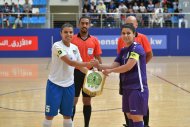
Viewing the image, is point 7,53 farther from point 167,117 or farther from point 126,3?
point 167,117

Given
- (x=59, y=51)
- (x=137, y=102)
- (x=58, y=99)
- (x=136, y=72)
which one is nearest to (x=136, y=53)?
(x=136, y=72)

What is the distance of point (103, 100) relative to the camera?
362 inches

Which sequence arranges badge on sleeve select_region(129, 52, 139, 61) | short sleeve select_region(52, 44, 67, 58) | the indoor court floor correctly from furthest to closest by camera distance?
the indoor court floor → short sleeve select_region(52, 44, 67, 58) → badge on sleeve select_region(129, 52, 139, 61)

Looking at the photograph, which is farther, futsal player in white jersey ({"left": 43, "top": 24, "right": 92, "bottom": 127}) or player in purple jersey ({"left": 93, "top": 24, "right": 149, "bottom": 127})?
futsal player in white jersey ({"left": 43, "top": 24, "right": 92, "bottom": 127})

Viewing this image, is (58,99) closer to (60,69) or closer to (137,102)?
(60,69)

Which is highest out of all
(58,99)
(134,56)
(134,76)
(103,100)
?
(134,56)

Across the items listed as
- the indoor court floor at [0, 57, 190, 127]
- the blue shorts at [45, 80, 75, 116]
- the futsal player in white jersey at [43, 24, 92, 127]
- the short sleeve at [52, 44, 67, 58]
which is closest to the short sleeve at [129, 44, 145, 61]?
the futsal player in white jersey at [43, 24, 92, 127]

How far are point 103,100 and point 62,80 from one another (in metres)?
3.91

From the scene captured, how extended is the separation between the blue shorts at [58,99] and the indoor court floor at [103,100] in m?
1.42

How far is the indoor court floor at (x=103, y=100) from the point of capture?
7.16 m

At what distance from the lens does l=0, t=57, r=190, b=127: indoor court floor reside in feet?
23.5

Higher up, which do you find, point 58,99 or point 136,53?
point 136,53

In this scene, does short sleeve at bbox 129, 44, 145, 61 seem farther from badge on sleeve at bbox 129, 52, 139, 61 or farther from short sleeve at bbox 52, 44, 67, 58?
short sleeve at bbox 52, 44, 67, 58

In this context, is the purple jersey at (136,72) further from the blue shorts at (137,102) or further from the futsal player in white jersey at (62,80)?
the futsal player in white jersey at (62,80)
